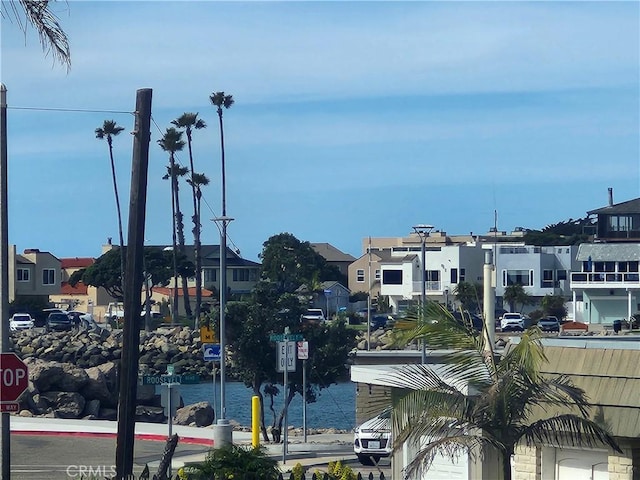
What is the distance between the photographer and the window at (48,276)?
111 metres

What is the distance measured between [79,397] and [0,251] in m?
29.4

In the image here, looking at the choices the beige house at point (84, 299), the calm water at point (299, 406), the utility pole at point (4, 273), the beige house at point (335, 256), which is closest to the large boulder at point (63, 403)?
the calm water at point (299, 406)

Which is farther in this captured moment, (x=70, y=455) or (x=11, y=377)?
(x=70, y=455)

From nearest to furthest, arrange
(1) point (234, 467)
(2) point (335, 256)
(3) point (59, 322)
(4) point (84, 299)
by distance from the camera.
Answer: (1) point (234, 467)
(3) point (59, 322)
(4) point (84, 299)
(2) point (335, 256)

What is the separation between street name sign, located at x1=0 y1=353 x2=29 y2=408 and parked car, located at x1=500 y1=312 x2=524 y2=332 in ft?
238

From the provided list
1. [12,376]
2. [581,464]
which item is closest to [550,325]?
[12,376]

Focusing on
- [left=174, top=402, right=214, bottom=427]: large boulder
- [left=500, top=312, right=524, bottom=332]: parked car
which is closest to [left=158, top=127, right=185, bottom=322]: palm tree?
[left=500, top=312, right=524, bottom=332]: parked car

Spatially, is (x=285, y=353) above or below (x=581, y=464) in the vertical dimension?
above

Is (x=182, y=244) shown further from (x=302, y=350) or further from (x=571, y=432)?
(x=571, y=432)

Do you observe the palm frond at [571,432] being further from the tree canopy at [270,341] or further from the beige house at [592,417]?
the tree canopy at [270,341]

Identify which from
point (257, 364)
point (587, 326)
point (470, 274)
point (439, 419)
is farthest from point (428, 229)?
point (470, 274)

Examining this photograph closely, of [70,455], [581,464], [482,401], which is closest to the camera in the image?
[482,401]

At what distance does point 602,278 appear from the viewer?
96000mm

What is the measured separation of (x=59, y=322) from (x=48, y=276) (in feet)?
59.0
